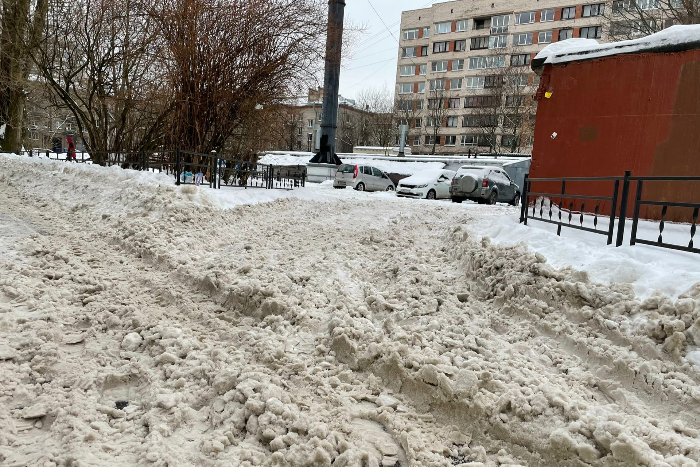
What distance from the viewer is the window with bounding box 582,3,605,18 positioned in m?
47.1

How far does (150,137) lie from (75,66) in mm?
4311

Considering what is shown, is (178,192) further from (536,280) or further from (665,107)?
(665,107)

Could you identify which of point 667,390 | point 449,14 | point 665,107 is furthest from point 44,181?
point 449,14

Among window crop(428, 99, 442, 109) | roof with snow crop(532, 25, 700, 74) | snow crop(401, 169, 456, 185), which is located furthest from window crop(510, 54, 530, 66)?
roof with snow crop(532, 25, 700, 74)

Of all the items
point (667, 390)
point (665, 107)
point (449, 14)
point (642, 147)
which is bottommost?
point (667, 390)

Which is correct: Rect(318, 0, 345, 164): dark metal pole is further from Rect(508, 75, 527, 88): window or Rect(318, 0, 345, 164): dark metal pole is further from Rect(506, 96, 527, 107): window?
Rect(508, 75, 527, 88): window

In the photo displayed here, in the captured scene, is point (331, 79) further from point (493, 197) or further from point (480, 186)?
point (493, 197)

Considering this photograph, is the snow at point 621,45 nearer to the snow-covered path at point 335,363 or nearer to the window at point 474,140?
the snow-covered path at point 335,363

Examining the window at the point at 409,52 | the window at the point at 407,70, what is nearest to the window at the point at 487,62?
the window at the point at 407,70

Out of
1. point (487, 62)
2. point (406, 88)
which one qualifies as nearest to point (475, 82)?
point (487, 62)

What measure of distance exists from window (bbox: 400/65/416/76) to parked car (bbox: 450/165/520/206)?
46606 mm

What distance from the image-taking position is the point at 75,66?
1639 cm

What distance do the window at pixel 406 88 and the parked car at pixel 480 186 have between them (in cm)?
4579

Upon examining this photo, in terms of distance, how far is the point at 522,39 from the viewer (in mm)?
52781
